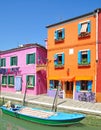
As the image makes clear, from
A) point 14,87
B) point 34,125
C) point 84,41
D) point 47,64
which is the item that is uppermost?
point 84,41

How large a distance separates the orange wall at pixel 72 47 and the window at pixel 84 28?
0.36 m

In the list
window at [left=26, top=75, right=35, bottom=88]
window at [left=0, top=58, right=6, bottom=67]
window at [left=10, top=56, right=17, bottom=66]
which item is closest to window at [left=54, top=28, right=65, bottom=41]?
window at [left=26, top=75, right=35, bottom=88]

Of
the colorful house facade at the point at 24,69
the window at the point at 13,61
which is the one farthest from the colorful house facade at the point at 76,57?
the window at the point at 13,61

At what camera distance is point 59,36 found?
29703mm

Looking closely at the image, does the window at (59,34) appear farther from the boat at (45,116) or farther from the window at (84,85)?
the boat at (45,116)

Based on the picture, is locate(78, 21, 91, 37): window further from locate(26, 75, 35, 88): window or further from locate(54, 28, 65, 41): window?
locate(26, 75, 35, 88): window

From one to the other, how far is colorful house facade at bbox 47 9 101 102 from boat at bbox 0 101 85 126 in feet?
20.7

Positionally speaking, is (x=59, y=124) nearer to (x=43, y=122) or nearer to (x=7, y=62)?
(x=43, y=122)

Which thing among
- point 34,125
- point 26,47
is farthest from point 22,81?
point 34,125

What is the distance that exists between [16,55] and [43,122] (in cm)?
1733

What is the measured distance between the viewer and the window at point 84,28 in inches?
1042

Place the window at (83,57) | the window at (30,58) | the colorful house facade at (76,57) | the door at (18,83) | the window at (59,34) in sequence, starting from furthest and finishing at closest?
the door at (18,83) → the window at (30,58) → the window at (59,34) → the window at (83,57) → the colorful house facade at (76,57)

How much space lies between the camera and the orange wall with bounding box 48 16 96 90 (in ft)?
85.6

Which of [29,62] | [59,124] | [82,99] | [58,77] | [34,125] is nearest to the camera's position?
[59,124]
